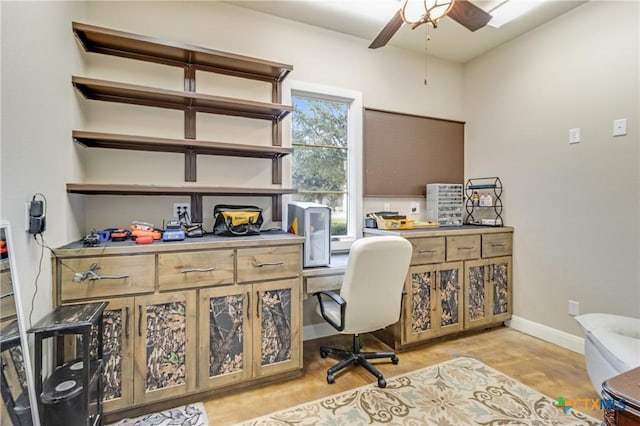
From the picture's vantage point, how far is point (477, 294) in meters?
2.91

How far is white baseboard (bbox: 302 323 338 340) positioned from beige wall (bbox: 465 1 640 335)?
191 cm

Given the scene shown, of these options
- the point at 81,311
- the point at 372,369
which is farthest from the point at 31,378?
the point at 372,369

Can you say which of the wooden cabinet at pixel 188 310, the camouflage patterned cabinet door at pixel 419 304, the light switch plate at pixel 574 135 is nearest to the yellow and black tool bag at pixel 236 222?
the wooden cabinet at pixel 188 310

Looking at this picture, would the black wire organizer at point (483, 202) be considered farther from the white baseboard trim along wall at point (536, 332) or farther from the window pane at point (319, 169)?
the window pane at point (319, 169)

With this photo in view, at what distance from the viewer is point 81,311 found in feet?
4.89

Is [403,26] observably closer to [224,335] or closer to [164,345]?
[224,335]

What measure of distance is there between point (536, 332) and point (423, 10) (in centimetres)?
289

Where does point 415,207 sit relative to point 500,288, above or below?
above

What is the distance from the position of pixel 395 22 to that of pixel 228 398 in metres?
2.63

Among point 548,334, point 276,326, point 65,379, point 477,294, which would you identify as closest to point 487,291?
point 477,294

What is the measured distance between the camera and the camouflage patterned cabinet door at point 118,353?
1697 millimetres

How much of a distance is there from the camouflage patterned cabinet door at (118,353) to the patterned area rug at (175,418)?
0.36ft

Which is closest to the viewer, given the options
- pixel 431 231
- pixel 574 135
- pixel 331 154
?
pixel 574 135

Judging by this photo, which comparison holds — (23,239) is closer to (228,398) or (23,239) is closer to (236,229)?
(236,229)
